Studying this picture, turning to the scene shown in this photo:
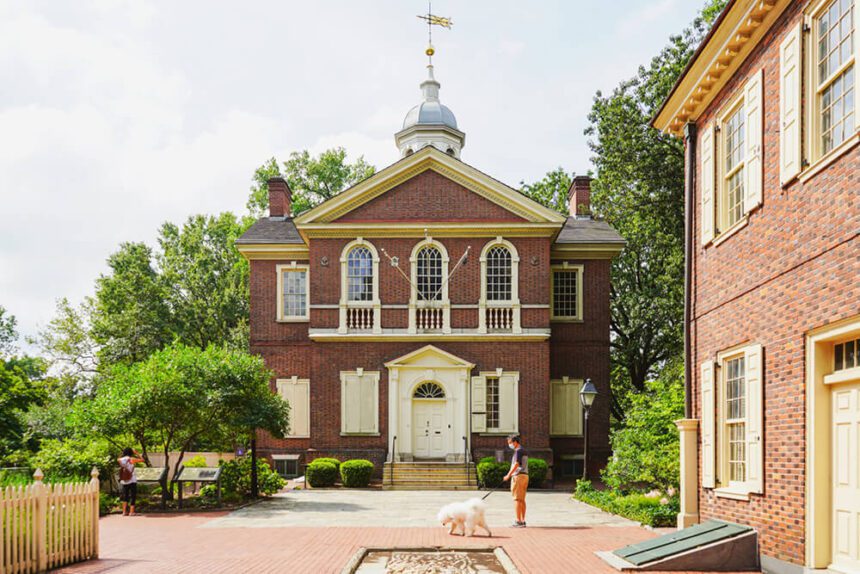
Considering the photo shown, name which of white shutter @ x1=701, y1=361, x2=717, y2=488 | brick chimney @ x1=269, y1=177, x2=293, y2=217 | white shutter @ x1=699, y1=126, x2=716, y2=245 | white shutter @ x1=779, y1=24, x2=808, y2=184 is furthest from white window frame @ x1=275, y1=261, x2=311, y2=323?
white shutter @ x1=779, y1=24, x2=808, y2=184

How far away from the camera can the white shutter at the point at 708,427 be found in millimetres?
12859

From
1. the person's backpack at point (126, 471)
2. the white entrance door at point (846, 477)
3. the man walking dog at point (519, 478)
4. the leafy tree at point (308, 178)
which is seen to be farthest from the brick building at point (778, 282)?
the leafy tree at point (308, 178)

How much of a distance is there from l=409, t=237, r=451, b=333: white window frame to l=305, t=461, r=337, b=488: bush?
193 inches

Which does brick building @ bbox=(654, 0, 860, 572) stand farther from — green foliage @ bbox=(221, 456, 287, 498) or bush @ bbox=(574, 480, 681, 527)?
green foliage @ bbox=(221, 456, 287, 498)

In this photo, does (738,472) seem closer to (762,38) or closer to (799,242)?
(799,242)

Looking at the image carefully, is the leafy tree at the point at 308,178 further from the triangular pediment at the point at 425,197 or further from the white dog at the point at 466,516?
the white dog at the point at 466,516

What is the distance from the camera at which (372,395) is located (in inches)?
1125

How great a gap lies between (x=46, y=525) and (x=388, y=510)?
31.0 feet

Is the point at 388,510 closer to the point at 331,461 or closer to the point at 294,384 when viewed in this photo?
the point at 331,461

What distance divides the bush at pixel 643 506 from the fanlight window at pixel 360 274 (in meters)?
10.8

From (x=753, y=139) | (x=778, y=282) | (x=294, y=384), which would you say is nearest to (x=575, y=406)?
(x=294, y=384)

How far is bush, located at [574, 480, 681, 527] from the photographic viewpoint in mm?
15859

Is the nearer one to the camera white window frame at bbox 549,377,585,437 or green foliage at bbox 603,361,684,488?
green foliage at bbox 603,361,684,488

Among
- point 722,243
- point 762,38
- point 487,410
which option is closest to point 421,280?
point 487,410
